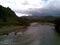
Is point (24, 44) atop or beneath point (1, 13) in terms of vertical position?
beneath

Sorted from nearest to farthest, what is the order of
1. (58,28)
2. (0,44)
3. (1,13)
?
(0,44)
(58,28)
(1,13)

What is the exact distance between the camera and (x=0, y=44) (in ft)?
106

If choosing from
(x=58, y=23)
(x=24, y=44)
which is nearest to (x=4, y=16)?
(x=58, y=23)

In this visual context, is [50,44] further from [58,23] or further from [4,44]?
[58,23]

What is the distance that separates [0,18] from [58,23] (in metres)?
27.4

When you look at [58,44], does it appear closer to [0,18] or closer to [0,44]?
[0,44]

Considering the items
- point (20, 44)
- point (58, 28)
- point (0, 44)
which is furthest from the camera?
point (58, 28)

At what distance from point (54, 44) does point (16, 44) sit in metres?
8.44

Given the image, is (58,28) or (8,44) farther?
(58,28)

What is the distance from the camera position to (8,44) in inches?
1298

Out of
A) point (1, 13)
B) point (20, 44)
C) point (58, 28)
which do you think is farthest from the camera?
point (1, 13)

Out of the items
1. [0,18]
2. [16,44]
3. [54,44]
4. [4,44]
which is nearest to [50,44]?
[54,44]

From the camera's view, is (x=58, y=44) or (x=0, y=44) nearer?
(x=0, y=44)

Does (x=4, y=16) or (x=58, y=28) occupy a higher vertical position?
(x=4, y=16)
